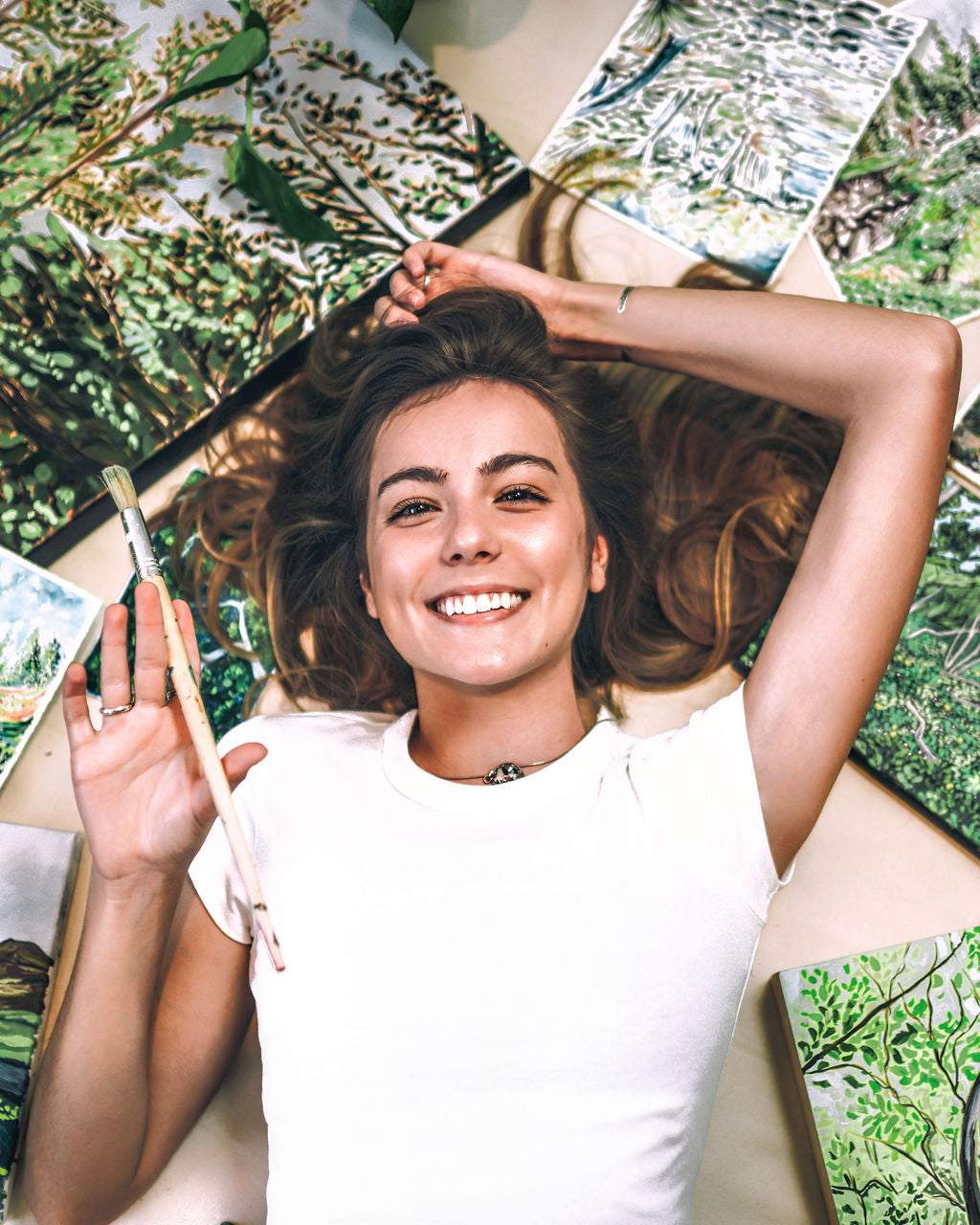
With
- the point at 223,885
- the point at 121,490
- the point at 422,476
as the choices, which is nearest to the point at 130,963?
the point at 223,885

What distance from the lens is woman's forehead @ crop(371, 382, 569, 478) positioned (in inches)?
49.4

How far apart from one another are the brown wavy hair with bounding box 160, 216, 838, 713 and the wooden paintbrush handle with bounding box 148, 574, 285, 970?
474 mm

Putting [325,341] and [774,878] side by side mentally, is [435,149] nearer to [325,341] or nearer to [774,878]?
[325,341]

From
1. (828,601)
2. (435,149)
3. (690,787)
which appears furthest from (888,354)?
(435,149)

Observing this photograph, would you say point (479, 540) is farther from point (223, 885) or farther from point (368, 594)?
point (223, 885)

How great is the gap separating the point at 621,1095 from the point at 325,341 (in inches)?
46.3

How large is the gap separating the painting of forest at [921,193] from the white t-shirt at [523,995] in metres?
0.82

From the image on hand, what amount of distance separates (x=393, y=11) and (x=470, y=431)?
0.76m

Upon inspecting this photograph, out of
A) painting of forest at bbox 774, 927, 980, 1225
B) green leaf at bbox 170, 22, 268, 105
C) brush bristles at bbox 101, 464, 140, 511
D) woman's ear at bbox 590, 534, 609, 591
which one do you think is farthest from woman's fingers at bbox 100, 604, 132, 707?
painting of forest at bbox 774, 927, 980, 1225

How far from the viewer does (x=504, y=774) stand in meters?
1.25

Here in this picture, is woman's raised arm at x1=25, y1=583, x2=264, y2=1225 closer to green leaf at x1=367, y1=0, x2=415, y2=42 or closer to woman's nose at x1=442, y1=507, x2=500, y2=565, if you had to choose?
woman's nose at x1=442, y1=507, x2=500, y2=565

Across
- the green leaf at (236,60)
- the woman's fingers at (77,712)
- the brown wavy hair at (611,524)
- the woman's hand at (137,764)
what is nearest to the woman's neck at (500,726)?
the brown wavy hair at (611,524)

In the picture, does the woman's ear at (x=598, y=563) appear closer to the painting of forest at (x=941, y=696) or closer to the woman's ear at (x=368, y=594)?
the woman's ear at (x=368, y=594)

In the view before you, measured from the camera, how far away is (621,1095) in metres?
1.10
